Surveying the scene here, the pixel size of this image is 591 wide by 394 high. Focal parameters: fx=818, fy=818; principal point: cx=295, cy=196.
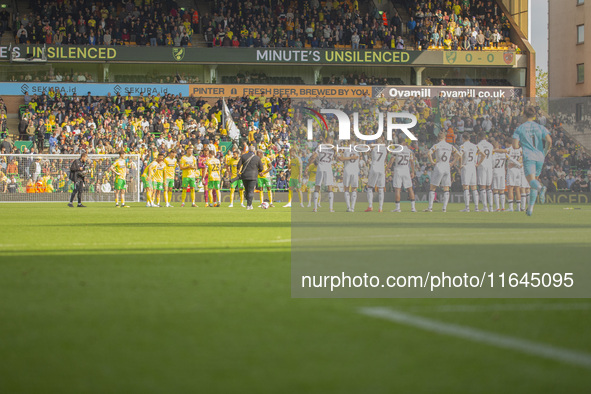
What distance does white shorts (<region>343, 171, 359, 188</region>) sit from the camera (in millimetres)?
21578

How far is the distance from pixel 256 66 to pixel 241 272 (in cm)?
4212

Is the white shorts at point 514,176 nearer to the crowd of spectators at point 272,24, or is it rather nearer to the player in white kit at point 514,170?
the player in white kit at point 514,170

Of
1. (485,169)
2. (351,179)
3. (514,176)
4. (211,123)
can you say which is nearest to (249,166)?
(351,179)

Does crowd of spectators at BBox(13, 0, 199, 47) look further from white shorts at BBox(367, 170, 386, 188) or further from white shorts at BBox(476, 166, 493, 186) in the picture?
white shorts at BBox(476, 166, 493, 186)

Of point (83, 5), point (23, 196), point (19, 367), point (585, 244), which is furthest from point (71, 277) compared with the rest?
point (83, 5)

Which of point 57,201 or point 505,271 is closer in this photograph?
point 505,271

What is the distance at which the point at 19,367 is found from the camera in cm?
412

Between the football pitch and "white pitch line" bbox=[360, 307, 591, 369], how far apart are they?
0.01m

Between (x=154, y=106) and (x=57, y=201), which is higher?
(x=154, y=106)

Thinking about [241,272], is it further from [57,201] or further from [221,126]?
[221,126]

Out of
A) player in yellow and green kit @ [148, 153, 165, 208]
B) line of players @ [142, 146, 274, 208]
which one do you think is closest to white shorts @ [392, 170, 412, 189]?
line of players @ [142, 146, 274, 208]

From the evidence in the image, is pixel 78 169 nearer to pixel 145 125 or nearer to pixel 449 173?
pixel 449 173

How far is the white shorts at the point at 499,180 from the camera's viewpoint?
2186 centimetres

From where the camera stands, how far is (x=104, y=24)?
4697cm
